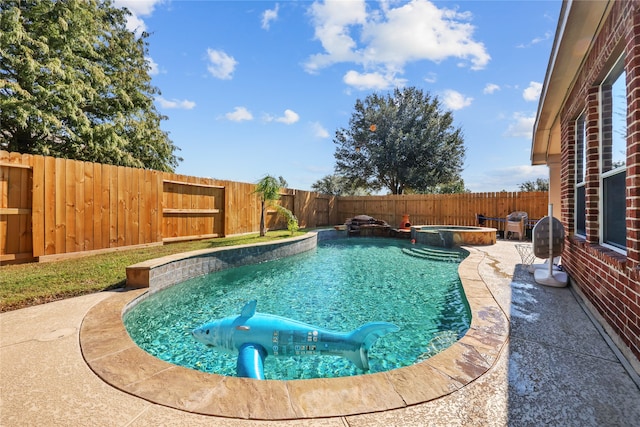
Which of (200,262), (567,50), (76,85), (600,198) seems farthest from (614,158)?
(76,85)

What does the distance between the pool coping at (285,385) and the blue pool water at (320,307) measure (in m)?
0.60

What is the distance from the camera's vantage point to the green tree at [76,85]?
32.6 ft

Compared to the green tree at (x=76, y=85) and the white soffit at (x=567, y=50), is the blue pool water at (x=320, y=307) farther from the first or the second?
the green tree at (x=76, y=85)

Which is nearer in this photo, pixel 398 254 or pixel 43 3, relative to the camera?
pixel 398 254

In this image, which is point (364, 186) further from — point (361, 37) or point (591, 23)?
point (591, 23)

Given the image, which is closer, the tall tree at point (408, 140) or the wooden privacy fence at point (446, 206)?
the wooden privacy fence at point (446, 206)

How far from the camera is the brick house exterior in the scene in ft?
7.04

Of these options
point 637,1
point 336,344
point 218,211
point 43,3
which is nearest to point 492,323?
point 336,344

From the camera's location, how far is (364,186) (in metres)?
22.2

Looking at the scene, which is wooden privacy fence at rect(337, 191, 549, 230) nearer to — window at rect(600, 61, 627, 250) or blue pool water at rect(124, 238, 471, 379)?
blue pool water at rect(124, 238, 471, 379)

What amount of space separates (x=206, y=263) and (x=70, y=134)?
9.94 meters

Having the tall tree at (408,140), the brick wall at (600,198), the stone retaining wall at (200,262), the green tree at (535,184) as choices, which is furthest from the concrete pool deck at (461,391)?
the green tree at (535,184)

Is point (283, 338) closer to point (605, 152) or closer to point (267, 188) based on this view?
point (605, 152)

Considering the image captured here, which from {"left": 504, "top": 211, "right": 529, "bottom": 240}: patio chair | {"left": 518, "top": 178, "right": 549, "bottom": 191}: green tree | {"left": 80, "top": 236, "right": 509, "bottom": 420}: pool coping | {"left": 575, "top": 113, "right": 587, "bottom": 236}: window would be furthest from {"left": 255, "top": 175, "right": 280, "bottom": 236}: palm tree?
{"left": 518, "top": 178, "right": 549, "bottom": 191}: green tree
